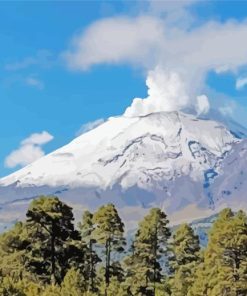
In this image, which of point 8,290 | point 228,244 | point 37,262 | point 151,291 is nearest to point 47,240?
point 37,262

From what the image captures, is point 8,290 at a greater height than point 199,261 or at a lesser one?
lesser

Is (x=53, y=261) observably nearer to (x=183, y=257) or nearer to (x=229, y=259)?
(x=229, y=259)

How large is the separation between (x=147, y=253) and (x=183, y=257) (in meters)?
6.82

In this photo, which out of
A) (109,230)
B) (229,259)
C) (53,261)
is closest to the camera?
(229,259)

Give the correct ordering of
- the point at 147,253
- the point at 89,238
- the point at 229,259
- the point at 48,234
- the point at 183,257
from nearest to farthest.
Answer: the point at 48,234, the point at 229,259, the point at 89,238, the point at 147,253, the point at 183,257

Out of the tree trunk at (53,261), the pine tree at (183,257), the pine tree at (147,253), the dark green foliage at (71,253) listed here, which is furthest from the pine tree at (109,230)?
the pine tree at (183,257)

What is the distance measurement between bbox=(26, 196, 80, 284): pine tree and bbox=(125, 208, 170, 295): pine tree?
16.4m

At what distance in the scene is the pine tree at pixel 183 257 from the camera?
278 ft

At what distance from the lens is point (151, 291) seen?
3376 inches

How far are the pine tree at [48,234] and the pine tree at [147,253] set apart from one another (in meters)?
16.4

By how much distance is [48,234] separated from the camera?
66250mm

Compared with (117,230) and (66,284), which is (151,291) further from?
(66,284)

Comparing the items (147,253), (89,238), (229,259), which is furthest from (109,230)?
(229,259)

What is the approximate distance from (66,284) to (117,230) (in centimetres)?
1158
